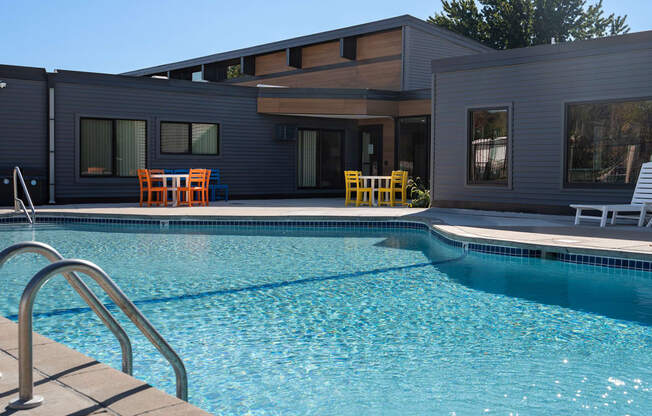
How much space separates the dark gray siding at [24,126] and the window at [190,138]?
279 cm

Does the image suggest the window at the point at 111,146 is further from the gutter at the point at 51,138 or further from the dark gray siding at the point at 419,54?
the dark gray siding at the point at 419,54

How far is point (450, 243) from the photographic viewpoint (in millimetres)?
8641

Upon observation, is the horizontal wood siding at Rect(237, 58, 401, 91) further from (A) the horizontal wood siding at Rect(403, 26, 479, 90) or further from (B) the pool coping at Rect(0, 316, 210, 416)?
(B) the pool coping at Rect(0, 316, 210, 416)

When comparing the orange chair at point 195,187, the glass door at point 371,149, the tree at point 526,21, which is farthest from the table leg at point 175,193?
the tree at point 526,21

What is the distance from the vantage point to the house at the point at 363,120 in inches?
419

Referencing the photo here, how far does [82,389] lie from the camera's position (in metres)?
2.36

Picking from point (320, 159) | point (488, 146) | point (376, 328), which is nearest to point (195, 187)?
point (320, 159)

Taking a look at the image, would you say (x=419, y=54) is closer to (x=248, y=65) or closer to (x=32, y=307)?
(x=248, y=65)

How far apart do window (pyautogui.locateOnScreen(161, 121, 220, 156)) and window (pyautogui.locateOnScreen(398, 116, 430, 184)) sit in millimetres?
4882

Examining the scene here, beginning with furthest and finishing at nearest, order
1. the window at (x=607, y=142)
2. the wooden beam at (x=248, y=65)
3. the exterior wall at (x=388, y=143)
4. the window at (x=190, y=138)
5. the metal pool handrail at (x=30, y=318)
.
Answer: the wooden beam at (x=248, y=65) → the exterior wall at (x=388, y=143) → the window at (x=190, y=138) → the window at (x=607, y=142) → the metal pool handrail at (x=30, y=318)

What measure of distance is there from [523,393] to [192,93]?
13.8 meters

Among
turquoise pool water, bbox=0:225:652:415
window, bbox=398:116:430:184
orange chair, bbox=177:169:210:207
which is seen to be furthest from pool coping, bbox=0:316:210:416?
window, bbox=398:116:430:184

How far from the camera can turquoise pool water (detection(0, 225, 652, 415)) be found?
132 inches

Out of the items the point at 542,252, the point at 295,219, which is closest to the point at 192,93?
A: the point at 295,219
